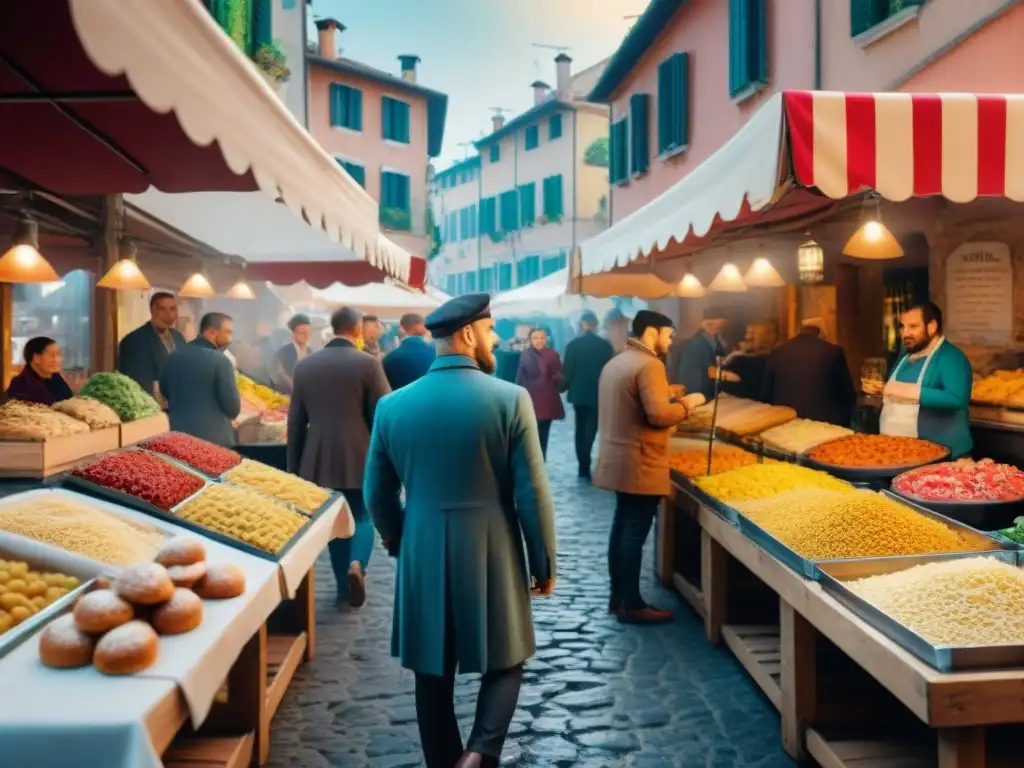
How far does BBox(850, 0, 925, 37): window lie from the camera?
9453 millimetres

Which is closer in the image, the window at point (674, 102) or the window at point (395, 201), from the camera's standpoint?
the window at point (674, 102)

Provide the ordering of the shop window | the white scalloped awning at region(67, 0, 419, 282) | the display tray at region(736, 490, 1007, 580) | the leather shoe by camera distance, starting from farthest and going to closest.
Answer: the shop window
the leather shoe
the display tray at region(736, 490, 1007, 580)
the white scalloped awning at region(67, 0, 419, 282)

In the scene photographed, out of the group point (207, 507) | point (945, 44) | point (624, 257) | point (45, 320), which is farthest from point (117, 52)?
point (45, 320)

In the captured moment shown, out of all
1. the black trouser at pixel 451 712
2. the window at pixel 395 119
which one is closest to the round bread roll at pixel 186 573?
the black trouser at pixel 451 712

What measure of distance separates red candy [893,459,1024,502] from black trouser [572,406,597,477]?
6.90 meters

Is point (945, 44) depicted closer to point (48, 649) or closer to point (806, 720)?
point (806, 720)

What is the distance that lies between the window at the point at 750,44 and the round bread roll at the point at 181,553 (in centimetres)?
1153

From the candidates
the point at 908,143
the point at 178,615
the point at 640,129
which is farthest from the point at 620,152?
the point at 178,615

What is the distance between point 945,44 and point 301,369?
6435 millimetres

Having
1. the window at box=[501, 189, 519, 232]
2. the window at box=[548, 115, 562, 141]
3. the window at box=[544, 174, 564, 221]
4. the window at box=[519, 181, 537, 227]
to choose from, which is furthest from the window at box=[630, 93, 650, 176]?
the window at box=[501, 189, 519, 232]

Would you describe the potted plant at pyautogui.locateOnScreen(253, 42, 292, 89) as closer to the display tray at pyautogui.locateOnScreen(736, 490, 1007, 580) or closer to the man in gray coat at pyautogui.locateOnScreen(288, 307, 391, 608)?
the man in gray coat at pyautogui.locateOnScreen(288, 307, 391, 608)

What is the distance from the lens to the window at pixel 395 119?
34.6 m

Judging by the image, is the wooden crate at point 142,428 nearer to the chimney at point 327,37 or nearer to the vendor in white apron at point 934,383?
the vendor in white apron at point 934,383

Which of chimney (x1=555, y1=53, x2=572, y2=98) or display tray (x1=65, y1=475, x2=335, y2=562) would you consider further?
chimney (x1=555, y1=53, x2=572, y2=98)
